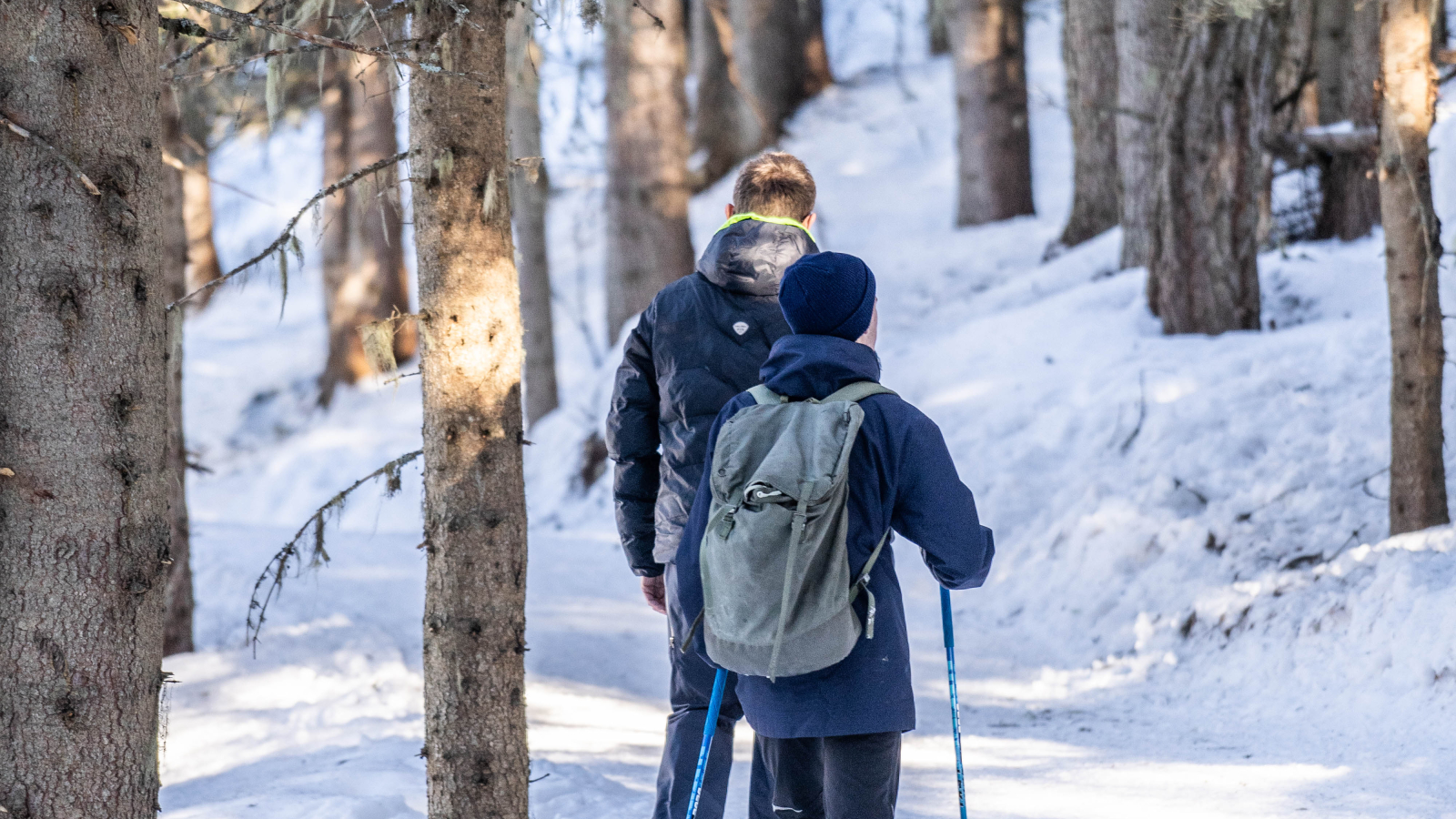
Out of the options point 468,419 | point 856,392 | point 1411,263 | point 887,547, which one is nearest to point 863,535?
point 887,547

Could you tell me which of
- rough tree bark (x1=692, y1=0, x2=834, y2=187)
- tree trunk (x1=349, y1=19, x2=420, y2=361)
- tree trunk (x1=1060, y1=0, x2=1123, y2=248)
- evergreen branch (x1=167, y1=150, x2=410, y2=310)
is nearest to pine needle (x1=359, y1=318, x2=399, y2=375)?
evergreen branch (x1=167, y1=150, x2=410, y2=310)

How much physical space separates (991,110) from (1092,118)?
2651mm

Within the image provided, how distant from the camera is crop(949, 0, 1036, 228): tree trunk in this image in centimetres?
1353

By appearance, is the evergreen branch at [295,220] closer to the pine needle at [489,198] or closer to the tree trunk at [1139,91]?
the pine needle at [489,198]

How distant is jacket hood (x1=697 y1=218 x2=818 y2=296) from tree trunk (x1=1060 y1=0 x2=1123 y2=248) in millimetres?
8197

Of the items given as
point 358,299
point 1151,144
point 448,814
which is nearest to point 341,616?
point 448,814

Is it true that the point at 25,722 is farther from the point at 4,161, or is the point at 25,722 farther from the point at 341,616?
the point at 341,616

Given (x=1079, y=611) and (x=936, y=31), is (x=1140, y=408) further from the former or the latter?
(x=936, y=31)

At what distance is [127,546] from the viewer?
264 cm

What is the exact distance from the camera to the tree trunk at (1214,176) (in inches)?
295

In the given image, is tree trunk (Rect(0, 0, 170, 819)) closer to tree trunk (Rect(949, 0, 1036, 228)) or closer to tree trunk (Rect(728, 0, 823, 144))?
tree trunk (Rect(949, 0, 1036, 228))

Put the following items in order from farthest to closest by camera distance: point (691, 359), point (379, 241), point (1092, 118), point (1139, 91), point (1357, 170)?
point (379, 241) < point (1092, 118) < point (1139, 91) < point (1357, 170) < point (691, 359)

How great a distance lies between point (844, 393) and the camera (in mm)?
2566

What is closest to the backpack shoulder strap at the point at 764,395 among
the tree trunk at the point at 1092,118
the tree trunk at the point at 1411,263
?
the tree trunk at the point at 1411,263
